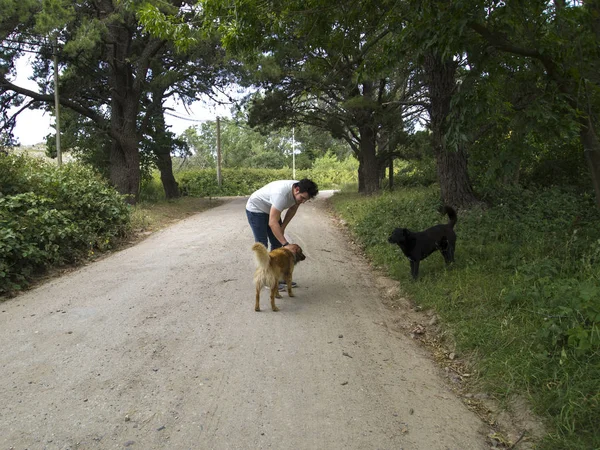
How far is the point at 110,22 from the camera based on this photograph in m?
12.9

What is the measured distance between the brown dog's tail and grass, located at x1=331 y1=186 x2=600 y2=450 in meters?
2.08

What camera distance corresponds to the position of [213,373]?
350 centimetres

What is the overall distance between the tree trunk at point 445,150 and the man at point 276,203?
17.6 ft

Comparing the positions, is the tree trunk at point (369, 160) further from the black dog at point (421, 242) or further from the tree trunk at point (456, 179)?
the black dog at point (421, 242)

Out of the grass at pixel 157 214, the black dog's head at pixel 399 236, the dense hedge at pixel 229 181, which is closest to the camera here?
the black dog's head at pixel 399 236

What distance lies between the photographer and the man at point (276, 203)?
5.02m

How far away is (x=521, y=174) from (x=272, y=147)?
53672 mm

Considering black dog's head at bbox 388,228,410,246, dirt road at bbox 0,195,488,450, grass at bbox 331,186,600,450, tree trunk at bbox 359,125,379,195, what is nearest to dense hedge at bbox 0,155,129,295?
dirt road at bbox 0,195,488,450

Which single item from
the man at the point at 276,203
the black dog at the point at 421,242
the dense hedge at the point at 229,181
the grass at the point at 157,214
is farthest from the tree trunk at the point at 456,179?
the dense hedge at the point at 229,181

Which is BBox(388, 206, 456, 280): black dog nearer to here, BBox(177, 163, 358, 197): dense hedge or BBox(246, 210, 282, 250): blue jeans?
BBox(246, 210, 282, 250): blue jeans

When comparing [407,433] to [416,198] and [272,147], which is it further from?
[272,147]

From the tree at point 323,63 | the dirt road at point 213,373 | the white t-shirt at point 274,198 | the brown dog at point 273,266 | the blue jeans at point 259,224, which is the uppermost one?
the tree at point 323,63

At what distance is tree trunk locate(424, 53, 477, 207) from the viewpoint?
30.5ft

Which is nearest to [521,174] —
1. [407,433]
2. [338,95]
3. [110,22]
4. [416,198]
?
[416,198]
